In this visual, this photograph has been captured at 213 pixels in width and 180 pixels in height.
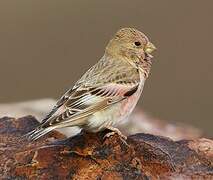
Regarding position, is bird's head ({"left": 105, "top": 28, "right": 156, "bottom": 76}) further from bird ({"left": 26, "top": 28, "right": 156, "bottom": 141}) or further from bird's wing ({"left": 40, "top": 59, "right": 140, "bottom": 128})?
bird's wing ({"left": 40, "top": 59, "right": 140, "bottom": 128})

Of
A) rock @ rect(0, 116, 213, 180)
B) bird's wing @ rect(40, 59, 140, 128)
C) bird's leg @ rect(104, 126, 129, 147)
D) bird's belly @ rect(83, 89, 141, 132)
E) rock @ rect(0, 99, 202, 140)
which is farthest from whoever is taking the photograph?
rock @ rect(0, 99, 202, 140)

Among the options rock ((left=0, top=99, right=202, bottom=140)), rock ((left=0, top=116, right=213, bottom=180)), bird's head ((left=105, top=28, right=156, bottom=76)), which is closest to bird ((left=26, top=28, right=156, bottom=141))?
bird's head ((left=105, top=28, right=156, bottom=76))

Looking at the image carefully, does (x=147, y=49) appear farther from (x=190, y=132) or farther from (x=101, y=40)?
(x=101, y=40)

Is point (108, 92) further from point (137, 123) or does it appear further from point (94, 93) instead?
point (137, 123)

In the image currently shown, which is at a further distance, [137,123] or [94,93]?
[137,123]

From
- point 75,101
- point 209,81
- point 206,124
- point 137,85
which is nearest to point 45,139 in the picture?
point 75,101

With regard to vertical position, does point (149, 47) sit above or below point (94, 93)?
above

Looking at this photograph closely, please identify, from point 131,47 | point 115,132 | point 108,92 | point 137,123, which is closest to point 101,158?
point 115,132
